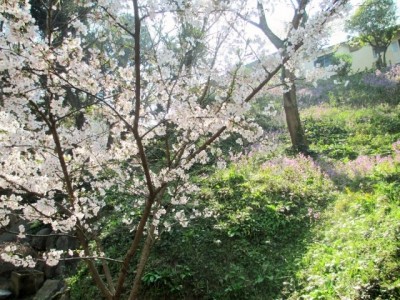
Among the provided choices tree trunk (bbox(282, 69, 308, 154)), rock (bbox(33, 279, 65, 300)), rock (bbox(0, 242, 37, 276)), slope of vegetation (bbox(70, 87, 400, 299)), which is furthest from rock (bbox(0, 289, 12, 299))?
tree trunk (bbox(282, 69, 308, 154))

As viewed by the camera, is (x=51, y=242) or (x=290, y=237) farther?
(x=51, y=242)

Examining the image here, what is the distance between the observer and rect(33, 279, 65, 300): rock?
7735 millimetres

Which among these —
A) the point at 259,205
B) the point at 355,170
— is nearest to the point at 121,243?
the point at 259,205

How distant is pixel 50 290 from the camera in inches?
315

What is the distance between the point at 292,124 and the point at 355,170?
12.0 ft

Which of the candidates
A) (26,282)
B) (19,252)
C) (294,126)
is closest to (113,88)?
(26,282)

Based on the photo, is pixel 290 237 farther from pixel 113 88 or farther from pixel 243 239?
pixel 113 88

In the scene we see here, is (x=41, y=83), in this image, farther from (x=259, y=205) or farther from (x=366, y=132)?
(x=366, y=132)

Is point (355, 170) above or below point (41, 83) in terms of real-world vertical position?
below

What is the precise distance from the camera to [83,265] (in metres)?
7.68

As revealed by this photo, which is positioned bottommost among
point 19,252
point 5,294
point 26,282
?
point 5,294

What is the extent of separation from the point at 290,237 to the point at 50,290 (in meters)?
5.42

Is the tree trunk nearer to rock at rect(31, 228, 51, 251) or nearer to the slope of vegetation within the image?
the slope of vegetation

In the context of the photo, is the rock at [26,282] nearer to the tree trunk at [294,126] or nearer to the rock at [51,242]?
the rock at [51,242]
